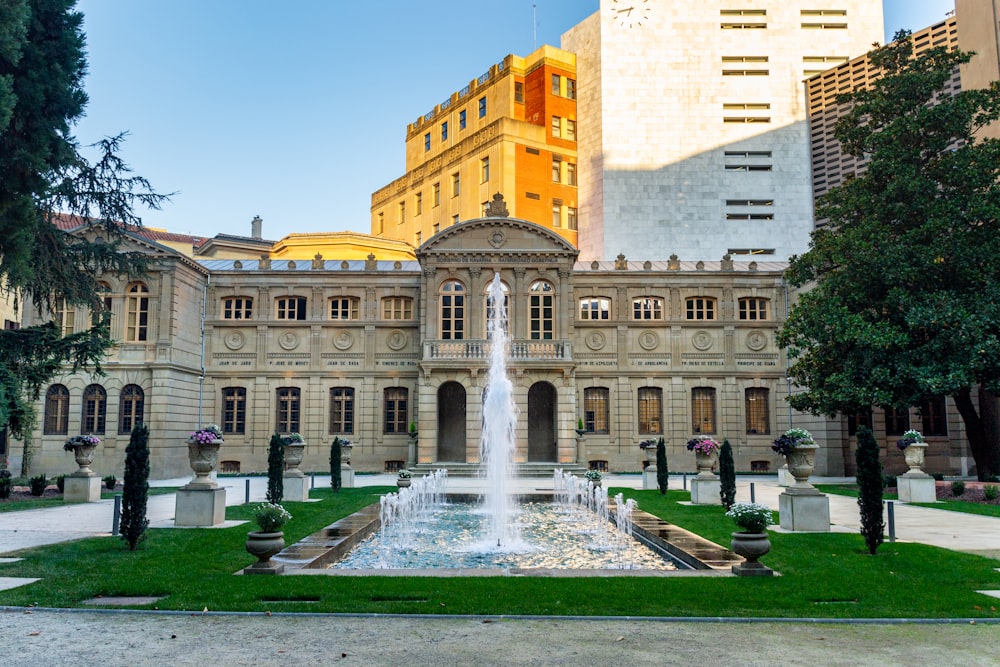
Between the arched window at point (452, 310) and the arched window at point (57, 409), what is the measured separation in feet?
64.7

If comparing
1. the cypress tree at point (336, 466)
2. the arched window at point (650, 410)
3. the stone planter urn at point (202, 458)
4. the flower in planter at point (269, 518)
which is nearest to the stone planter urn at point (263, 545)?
the flower in planter at point (269, 518)

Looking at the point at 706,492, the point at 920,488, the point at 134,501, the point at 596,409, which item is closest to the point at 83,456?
the point at 134,501

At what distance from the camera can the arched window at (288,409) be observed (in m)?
45.2

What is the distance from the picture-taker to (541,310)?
4338cm

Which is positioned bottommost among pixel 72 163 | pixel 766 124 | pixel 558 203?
pixel 72 163

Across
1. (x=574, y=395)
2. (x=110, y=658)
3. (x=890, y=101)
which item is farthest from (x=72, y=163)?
(x=890, y=101)

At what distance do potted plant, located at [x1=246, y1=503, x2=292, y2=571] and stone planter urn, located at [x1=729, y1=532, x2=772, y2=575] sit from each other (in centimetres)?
767

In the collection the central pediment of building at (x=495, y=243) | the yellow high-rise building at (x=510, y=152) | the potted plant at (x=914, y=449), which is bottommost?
the potted plant at (x=914, y=449)

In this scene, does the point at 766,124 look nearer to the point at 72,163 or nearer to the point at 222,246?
the point at 222,246

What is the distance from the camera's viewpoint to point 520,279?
142 feet

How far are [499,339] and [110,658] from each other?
30.0 m

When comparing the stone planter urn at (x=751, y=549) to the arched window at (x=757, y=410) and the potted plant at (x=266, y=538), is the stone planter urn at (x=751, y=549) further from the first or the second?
the arched window at (x=757, y=410)

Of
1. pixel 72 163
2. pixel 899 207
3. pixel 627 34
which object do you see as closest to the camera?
pixel 72 163

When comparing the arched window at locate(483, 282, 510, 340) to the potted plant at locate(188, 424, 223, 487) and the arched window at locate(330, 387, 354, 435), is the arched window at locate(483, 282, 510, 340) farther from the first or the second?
the potted plant at locate(188, 424, 223, 487)
